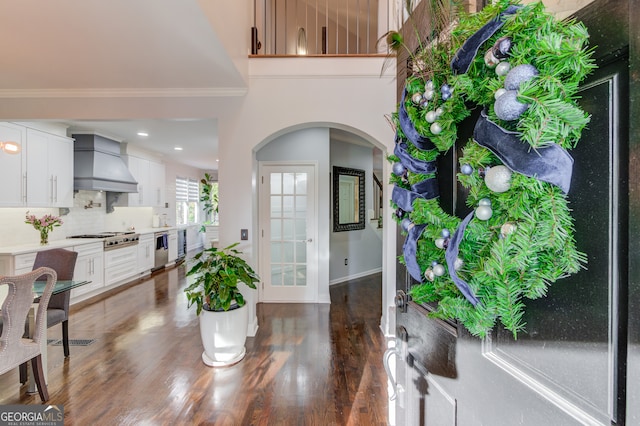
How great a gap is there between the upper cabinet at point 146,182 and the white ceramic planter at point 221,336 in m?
4.34

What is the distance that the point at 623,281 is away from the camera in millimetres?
450

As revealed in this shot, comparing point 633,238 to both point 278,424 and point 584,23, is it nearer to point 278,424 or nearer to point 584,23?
point 584,23

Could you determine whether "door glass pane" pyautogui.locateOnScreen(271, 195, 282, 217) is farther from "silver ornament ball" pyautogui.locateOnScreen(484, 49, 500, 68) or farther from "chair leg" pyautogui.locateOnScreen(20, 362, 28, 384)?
"silver ornament ball" pyautogui.locateOnScreen(484, 49, 500, 68)

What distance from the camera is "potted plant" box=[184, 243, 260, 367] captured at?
2430 millimetres

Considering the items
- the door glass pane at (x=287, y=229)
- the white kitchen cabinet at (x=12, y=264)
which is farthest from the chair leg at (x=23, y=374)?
the door glass pane at (x=287, y=229)

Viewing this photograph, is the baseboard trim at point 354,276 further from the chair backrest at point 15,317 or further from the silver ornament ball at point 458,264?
the silver ornament ball at point 458,264

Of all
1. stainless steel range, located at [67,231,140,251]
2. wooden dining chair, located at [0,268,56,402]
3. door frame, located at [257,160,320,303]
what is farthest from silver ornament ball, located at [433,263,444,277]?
stainless steel range, located at [67,231,140,251]

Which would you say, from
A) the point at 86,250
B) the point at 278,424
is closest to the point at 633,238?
the point at 278,424

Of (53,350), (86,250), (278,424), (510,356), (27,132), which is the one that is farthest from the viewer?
(86,250)

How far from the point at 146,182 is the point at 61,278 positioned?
3.88 metres

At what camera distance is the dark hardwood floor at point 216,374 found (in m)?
1.92

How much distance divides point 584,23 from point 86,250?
217 inches

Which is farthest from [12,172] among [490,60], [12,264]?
[490,60]

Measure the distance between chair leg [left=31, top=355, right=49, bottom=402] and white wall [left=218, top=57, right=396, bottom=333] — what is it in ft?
5.29
